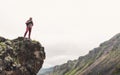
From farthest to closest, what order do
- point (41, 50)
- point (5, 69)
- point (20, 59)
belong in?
point (41, 50)
point (20, 59)
point (5, 69)

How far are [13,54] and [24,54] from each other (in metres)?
2.20

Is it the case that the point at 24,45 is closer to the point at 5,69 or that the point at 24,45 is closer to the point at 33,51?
the point at 33,51

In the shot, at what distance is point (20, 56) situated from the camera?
45.4 m

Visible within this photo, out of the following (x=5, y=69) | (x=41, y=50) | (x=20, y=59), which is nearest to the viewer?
(x=5, y=69)

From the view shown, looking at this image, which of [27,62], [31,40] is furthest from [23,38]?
[27,62]

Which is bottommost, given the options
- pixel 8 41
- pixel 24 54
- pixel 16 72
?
pixel 16 72

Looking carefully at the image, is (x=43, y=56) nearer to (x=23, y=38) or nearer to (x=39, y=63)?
(x=39, y=63)

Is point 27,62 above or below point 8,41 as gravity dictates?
below

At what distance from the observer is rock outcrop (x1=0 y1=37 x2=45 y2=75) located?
4241 centimetres

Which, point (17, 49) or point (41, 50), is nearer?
point (17, 49)

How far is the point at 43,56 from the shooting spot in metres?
49.2

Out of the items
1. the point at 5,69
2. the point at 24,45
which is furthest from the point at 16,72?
the point at 24,45

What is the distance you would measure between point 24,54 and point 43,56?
450 centimetres

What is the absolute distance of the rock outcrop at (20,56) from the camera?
42.4 m
